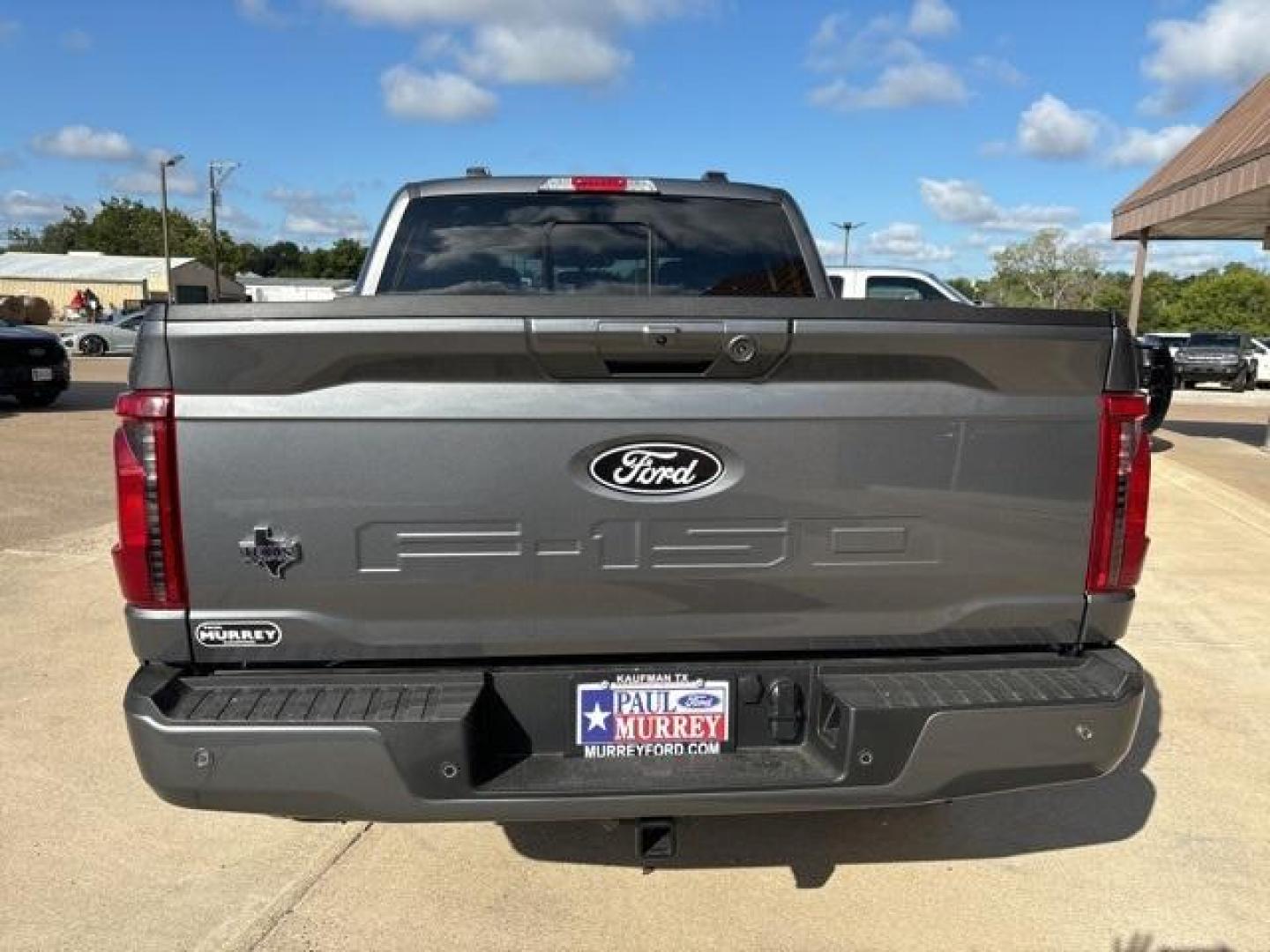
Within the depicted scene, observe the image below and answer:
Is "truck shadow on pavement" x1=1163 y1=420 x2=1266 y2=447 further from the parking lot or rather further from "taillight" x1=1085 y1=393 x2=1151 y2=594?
"taillight" x1=1085 y1=393 x2=1151 y2=594

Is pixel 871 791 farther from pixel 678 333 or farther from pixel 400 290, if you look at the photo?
pixel 400 290

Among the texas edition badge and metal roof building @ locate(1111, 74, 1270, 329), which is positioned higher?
metal roof building @ locate(1111, 74, 1270, 329)

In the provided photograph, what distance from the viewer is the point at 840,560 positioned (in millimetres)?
2309

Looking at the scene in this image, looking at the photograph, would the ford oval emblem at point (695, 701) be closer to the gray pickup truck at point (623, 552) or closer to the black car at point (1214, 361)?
the gray pickup truck at point (623, 552)

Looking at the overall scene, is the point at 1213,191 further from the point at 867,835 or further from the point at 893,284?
the point at 867,835

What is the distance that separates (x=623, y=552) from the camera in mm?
2252

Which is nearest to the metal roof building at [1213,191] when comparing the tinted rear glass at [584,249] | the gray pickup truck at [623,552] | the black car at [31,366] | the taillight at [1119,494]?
the tinted rear glass at [584,249]

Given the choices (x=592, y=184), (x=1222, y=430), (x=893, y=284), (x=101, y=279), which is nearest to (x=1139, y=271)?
(x=1222, y=430)

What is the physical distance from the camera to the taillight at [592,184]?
12.7 feet

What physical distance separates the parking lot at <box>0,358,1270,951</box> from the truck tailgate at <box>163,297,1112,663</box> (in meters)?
0.98

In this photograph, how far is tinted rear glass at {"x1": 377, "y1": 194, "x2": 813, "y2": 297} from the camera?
12.4 feet

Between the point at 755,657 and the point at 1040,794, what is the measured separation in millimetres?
1837

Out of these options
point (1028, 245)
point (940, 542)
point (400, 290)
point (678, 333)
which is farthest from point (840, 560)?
point (1028, 245)

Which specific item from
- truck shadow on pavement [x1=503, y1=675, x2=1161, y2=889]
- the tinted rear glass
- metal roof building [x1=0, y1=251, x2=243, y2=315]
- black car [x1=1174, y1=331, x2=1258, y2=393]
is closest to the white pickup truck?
the tinted rear glass
